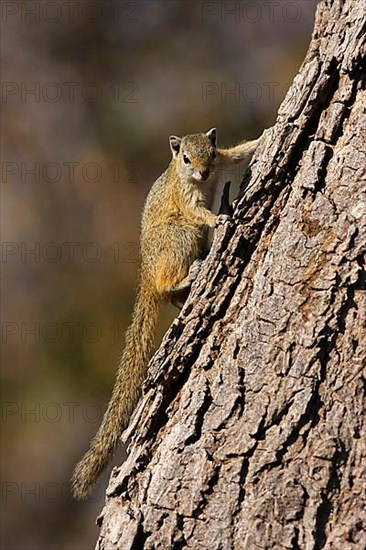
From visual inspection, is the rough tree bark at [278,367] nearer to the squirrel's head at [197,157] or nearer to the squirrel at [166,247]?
the squirrel at [166,247]

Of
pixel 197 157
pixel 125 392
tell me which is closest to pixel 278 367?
pixel 125 392

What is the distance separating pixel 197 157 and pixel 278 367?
5.42ft

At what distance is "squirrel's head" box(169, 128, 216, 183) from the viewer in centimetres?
432

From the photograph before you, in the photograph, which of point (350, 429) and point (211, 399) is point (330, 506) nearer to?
point (350, 429)

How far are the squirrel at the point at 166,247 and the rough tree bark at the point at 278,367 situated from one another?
2.12 feet

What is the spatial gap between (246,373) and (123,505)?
0.55 m

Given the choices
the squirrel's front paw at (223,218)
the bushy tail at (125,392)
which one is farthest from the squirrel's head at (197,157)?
the squirrel's front paw at (223,218)

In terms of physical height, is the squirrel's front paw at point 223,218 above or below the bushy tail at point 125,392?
above

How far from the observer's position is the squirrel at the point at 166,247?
3.77 meters

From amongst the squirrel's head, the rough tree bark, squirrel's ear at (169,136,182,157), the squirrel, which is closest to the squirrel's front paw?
the rough tree bark

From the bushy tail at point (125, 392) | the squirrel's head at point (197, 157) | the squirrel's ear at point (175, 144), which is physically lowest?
the bushy tail at point (125, 392)

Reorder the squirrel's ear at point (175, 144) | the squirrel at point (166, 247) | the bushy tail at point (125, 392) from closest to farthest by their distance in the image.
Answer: the bushy tail at point (125, 392)
the squirrel at point (166, 247)
the squirrel's ear at point (175, 144)

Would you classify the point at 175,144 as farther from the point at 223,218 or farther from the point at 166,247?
the point at 223,218

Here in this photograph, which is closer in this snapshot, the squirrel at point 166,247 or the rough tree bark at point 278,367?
the rough tree bark at point 278,367
